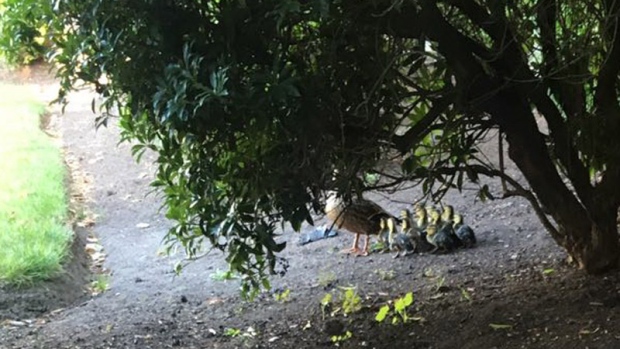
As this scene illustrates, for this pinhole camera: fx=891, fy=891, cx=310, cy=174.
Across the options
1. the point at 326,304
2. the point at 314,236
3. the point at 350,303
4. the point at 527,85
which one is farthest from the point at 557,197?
the point at 314,236

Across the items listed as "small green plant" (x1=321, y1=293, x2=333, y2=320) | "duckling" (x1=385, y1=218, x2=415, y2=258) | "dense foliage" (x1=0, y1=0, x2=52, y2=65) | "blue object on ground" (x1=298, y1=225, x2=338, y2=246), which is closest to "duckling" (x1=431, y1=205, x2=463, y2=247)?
"duckling" (x1=385, y1=218, x2=415, y2=258)

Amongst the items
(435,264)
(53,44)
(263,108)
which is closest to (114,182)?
(435,264)

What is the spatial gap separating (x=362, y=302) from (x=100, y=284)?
9.48 ft

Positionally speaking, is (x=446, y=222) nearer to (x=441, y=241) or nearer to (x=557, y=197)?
(x=441, y=241)

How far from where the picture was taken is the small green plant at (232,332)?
16.1 ft

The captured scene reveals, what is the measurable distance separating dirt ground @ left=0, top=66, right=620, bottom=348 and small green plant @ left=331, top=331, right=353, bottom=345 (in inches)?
1.3

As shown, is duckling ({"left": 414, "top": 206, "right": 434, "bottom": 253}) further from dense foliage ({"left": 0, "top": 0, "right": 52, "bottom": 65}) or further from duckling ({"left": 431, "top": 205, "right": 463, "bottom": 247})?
dense foliage ({"left": 0, "top": 0, "right": 52, "bottom": 65})

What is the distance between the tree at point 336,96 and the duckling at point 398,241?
170 cm

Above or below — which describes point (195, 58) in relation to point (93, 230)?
above

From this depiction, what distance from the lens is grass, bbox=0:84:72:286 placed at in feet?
21.9

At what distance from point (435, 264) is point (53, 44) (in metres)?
3.27

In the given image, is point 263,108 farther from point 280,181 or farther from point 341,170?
point 341,170

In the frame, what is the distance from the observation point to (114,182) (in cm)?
1152

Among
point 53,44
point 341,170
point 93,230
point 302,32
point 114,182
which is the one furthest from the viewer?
point 114,182
